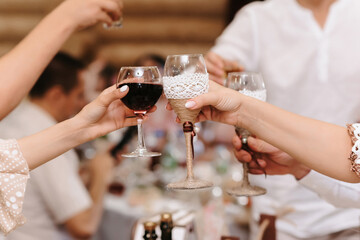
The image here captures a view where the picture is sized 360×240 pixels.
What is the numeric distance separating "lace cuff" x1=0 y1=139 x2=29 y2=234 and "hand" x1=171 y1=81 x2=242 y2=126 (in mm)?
445

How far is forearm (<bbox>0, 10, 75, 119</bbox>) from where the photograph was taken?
151cm

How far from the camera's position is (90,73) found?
5.36 meters

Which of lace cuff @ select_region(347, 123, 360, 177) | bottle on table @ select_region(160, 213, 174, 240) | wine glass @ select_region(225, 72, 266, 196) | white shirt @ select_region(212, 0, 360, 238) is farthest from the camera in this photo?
white shirt @ select_region(212, 0, 360, 238)

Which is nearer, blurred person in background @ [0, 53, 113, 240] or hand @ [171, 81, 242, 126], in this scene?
hand @ [171, 81, 242, 126]

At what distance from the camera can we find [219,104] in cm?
122

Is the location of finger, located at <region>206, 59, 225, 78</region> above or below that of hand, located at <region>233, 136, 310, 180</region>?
above

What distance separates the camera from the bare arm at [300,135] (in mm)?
1209

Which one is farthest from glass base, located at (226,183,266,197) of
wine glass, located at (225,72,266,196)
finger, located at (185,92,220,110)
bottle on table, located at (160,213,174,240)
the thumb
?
finger, located at (185,92,220,110)

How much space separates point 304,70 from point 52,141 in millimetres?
1168

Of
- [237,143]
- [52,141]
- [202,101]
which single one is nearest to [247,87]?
[237,143]

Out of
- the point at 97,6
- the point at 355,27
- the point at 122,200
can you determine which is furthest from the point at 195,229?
the point at 122,200

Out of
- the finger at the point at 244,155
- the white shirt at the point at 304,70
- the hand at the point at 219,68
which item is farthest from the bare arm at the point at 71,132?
the white shirt at the point at 304,70

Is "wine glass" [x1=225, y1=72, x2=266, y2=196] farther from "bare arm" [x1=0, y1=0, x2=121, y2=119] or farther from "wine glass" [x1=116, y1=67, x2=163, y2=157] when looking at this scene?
"bare arm" [x1=0, y1=0, x2=121, y2=119]

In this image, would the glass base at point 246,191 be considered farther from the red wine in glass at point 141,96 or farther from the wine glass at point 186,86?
the red wine in glass at point 141,96
